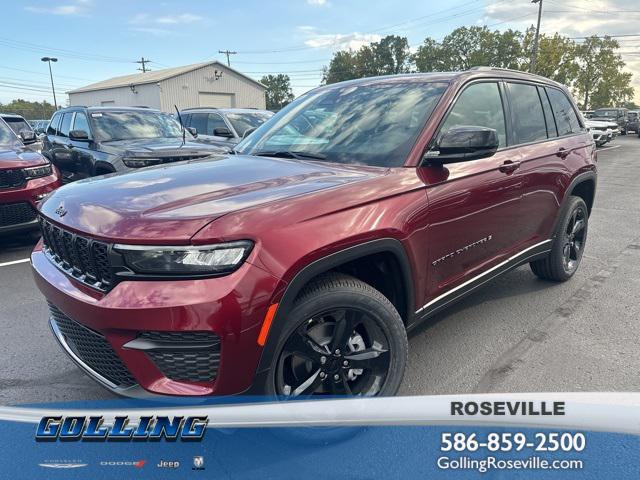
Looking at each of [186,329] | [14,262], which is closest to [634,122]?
[14,262]

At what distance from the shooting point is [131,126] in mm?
7887

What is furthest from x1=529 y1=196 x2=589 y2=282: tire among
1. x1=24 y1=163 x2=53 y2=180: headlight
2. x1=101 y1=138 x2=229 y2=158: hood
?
x1=24 y1=163 x2=53 y2=180: headlight

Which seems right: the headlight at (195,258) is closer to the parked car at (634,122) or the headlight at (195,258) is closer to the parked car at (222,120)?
the parked car at (222,120)

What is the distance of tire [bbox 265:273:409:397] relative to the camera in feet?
6.66

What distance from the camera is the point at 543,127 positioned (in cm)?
395

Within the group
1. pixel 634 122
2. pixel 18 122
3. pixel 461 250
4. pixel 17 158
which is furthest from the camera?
pixel 634 122

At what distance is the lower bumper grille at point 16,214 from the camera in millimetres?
5363

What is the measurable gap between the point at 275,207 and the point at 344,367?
2.71 ft

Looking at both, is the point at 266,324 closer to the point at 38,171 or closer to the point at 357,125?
the point at 357,125

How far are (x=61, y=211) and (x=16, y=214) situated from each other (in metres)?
3.83

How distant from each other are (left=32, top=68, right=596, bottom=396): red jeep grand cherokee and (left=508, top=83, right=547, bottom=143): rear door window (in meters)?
0.06

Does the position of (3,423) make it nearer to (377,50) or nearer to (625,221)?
(625,221)

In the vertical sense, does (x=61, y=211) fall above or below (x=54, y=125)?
below

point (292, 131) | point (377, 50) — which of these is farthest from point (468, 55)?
point (292, 131)
